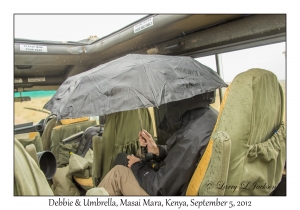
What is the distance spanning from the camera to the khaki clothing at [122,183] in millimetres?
1351

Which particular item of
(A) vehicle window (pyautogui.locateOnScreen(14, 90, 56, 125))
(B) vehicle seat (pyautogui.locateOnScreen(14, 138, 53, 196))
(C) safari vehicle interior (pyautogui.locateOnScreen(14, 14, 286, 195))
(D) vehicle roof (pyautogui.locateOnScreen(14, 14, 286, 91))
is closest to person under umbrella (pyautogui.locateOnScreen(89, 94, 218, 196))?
(C) safari vehicle interior (pyautogui.locateOnScreen(14, 14, 286, 195))

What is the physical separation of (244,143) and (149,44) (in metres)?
1.41

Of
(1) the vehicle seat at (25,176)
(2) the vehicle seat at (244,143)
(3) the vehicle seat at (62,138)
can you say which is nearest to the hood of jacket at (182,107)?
(2) the vehicle seat at (244,143)

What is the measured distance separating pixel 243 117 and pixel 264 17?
2.49 feet

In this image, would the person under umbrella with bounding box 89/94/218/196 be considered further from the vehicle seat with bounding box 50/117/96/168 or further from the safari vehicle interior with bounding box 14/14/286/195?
the vehicle seat with bounding box 50/117/96/168

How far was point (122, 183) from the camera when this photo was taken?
1.44 m

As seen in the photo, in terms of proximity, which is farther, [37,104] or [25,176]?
[37,104]

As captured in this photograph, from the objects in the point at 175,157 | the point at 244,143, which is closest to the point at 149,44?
the point at 175,157

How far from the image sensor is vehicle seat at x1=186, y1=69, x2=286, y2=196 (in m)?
0.94

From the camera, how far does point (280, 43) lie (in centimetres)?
129

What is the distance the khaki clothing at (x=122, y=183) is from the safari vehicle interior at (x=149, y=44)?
0.74 m

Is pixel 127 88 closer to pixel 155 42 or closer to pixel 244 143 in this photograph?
pixel 244 143

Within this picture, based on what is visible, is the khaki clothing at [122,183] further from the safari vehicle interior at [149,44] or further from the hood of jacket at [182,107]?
the safari vehicle interior at [149,44]
